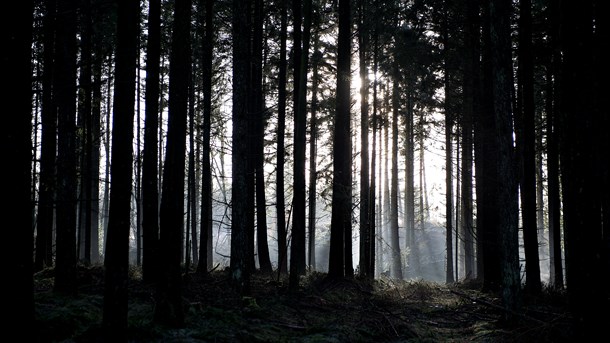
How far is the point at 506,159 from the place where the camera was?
29.1 feet

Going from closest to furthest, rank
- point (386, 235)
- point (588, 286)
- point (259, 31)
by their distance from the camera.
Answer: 1. point (588, 286)
2. point (259, 31)
3. point (386, 235)

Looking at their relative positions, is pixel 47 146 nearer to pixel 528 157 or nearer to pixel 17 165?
pixel 17 165

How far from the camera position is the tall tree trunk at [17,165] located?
4.49 m

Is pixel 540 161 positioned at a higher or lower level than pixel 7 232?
higher

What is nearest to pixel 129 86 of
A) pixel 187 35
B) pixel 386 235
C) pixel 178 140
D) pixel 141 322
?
pixel 178 140

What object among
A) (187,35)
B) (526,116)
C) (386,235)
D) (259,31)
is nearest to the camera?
(187,35)

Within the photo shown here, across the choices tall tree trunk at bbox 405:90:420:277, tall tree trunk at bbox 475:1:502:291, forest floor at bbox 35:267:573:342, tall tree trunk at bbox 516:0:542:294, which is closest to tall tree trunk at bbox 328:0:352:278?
forest floor at bbox 35:267:573:342

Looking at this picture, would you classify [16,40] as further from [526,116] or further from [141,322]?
[526,116]

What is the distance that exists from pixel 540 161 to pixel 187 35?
984 inches

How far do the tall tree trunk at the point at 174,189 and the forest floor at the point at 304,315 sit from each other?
48cm

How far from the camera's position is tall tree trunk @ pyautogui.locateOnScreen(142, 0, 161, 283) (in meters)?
7.85

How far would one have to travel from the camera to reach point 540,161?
26.9 m

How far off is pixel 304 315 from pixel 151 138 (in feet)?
18.0

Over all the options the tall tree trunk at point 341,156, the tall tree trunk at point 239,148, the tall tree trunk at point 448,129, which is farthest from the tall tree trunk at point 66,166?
the tall tree trunk at point 448,129
